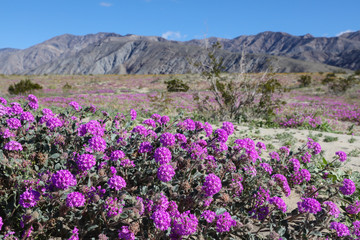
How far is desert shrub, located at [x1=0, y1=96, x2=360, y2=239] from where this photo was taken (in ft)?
7.38

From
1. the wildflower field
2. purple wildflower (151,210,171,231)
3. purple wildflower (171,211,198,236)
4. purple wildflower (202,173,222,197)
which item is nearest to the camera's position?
purple wildflower (151,210,171,231)

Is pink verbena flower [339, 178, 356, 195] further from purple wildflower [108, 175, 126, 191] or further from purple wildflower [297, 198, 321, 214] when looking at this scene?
purple wildflower [108, 175, 126, 191]

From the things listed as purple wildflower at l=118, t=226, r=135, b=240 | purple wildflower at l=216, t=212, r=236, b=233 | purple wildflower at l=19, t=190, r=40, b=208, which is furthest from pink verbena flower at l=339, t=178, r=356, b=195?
purple wildflower at l=19, t=190, r=40, b=208

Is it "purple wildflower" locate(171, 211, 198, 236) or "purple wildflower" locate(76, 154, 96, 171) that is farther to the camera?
"purple wildflower" locate(76, 154, 96, 171)

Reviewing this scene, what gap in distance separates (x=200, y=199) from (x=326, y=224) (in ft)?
4.67

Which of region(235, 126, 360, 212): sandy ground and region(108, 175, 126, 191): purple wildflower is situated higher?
region(108, 175, 126, 191): purple wildflower

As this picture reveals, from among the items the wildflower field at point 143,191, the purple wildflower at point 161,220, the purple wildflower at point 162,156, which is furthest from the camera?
the purple wildflower at point 162,156

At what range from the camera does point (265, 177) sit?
391cm

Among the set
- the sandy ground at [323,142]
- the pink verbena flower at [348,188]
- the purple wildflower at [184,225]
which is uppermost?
the pink verbena flower at [348,188]

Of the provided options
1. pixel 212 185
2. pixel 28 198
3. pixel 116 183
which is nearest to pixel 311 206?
pixel 212 185

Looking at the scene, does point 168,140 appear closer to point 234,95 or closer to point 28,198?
point 28,198

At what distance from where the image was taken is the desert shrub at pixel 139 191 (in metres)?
2.25

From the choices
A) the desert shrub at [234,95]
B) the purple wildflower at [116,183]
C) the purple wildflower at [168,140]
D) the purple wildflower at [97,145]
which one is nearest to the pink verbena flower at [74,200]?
the purple wildflower at [116,183]

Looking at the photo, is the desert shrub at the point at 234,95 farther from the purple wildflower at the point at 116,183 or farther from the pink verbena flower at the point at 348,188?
the purple wildflower at the point at 116,183
